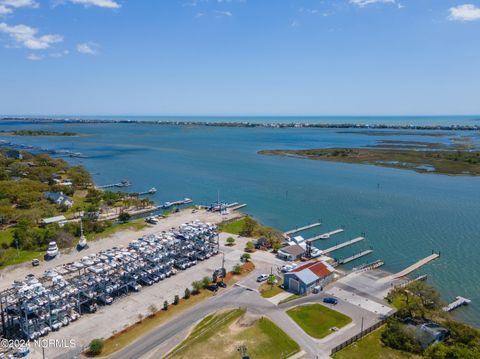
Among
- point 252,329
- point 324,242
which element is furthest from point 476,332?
point 324,242

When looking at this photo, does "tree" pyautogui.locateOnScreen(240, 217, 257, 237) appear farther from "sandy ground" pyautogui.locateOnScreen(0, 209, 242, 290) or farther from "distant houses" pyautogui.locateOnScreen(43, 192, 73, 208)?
"distant houses" pyautogui.locateOnScreen(43, 192, 73, 208)

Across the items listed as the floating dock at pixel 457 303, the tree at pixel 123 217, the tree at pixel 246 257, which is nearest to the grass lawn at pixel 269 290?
the tree at pixel 246 257

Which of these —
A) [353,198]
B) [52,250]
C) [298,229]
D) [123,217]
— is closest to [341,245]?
[298,229]

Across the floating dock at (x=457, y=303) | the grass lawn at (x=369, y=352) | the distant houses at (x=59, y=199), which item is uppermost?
the distant houses at (x=59, y=199)

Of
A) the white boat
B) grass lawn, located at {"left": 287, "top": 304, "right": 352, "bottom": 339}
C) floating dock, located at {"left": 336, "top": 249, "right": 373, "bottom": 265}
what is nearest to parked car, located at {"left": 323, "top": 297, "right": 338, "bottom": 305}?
grass lawn, located at {"left": 287, "top": 304, "right": 352, "bottom": 339}

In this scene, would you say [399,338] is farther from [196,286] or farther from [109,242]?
[109,242]

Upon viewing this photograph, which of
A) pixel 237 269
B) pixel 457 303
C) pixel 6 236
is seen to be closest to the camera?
pixel 457 303

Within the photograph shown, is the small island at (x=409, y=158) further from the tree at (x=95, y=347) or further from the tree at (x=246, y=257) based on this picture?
the tree at (x=95, y=347)
